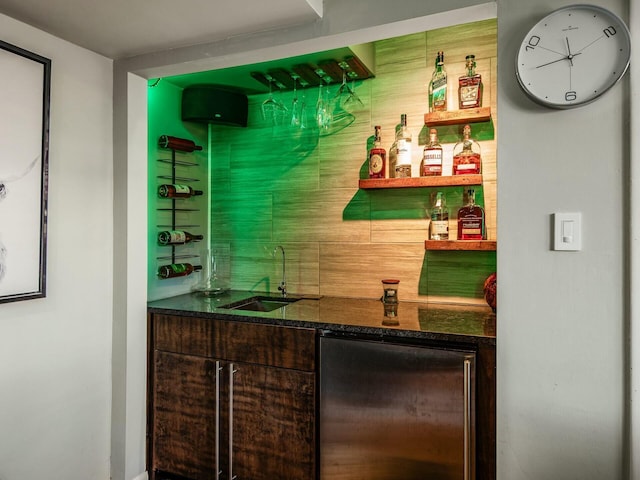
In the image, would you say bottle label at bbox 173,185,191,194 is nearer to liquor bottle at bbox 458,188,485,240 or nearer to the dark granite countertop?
the dark granite countertop

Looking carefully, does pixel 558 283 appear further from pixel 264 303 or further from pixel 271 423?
pixel 264 303

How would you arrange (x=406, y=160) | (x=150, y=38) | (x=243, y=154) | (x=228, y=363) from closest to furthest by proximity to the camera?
(x=150, y=38), (x=228, y=363), (x=406, y=160), (x=243, y=154)

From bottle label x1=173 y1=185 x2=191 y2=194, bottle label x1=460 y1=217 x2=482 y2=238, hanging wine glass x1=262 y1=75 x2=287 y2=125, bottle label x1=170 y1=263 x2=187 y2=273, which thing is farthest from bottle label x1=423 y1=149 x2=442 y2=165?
bottle label x1=170 y1=263 x2=187 y2=273

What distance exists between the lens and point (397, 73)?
2414 mm

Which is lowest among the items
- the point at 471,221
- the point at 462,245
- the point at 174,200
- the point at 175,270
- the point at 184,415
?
the point at 184,415

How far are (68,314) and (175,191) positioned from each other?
0.86 metres

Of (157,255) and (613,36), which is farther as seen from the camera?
(157,255)

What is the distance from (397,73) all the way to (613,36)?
1.24 metres

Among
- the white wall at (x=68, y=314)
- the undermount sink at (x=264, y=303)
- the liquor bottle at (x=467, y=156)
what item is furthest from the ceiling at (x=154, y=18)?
the undermount sink at (x=264, y=303)

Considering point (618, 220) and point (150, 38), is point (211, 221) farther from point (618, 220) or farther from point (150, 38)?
point (618, 220)

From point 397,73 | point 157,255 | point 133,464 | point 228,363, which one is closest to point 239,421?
point 228,363

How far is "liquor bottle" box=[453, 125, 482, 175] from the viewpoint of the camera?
7.06ft

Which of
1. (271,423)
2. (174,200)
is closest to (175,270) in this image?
(174,200)

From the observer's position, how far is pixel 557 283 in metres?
1.41
